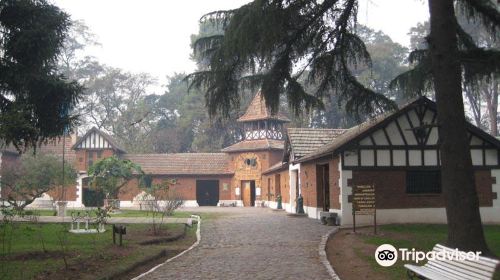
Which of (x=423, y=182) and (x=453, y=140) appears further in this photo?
(x=423, y=182)

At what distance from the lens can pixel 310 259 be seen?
1037 centimetres

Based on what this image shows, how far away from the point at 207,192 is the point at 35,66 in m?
26.0

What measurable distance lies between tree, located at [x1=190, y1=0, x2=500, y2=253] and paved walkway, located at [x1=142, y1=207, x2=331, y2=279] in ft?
10.2

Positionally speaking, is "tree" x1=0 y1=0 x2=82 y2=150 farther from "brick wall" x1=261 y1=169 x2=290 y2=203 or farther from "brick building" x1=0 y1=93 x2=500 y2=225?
"brick wall" x1=261 y1=169 x2=290 y2=203

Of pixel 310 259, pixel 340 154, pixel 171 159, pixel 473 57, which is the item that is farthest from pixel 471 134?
pixel 171 159

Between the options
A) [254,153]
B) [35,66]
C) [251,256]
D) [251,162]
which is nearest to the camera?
[251,256]

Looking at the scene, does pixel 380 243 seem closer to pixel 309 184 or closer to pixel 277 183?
pixel 309 184

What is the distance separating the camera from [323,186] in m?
21.0

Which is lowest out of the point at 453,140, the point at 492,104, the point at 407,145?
the point at 453,140

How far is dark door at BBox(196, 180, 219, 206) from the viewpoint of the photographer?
4034cm

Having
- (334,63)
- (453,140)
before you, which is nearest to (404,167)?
(334,63)

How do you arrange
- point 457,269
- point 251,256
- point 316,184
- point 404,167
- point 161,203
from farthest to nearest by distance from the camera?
point 161,203 → point 316,184 → point 404,167 → point 251,256 → point 457,269

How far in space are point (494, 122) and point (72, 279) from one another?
1421 inches

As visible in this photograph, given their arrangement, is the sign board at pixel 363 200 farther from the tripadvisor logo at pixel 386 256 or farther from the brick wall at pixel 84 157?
the brick wall at pixel 84 157
